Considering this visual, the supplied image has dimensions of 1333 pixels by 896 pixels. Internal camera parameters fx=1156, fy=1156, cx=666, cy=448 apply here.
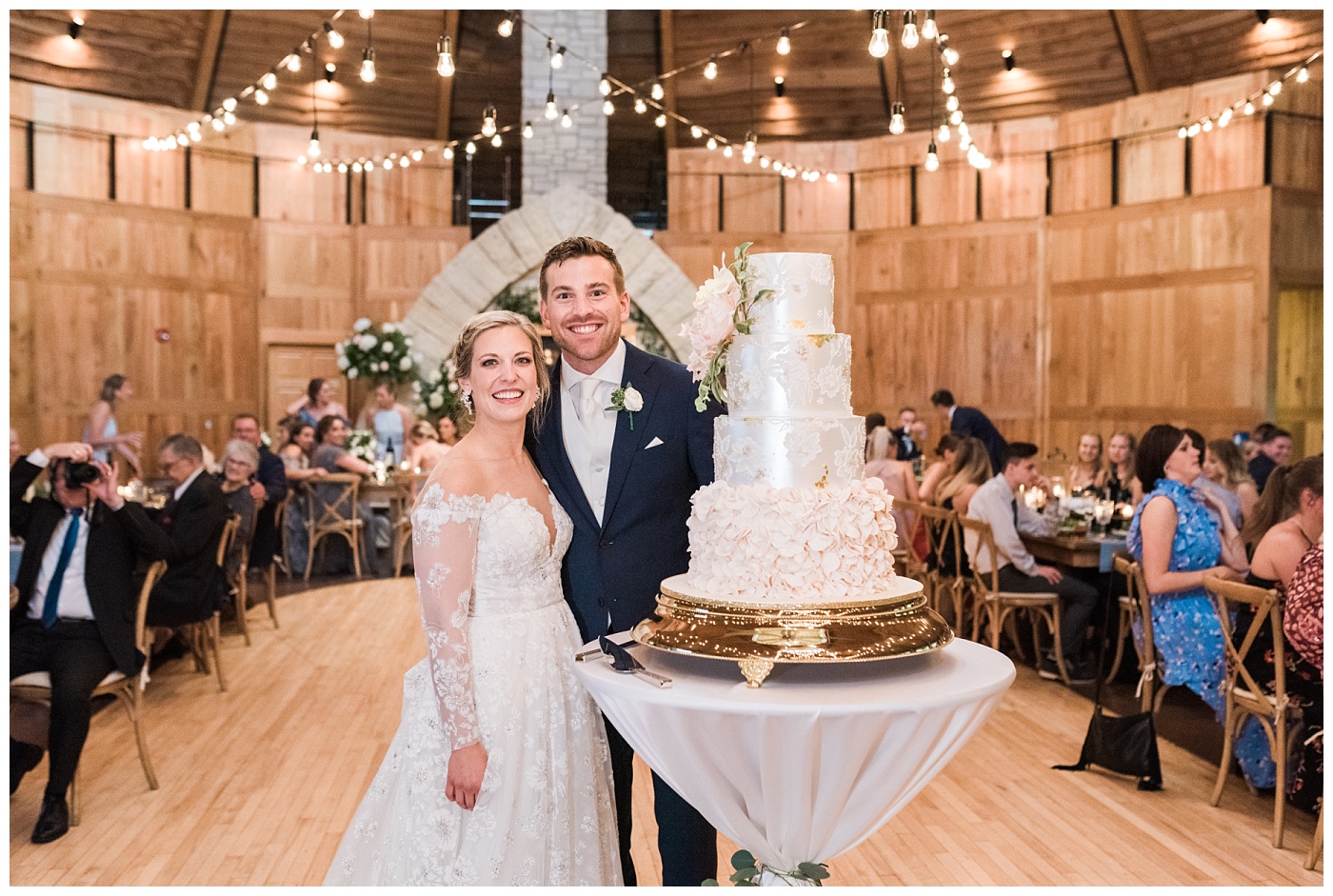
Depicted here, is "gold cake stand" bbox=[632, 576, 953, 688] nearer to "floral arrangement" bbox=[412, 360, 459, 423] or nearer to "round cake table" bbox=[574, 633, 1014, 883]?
"round cake table" bbox=[574, 633, 1014, 883]

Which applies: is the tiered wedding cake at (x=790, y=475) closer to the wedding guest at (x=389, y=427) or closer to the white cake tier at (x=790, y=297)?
the white cake tier at (x=790, y=297)

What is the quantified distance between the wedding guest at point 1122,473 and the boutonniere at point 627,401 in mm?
5434

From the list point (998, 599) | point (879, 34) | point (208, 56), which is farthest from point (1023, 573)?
point (208, 56)

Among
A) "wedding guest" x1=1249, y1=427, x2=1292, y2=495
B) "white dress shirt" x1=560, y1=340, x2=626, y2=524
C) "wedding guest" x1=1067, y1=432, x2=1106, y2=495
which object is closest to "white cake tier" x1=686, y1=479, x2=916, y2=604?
"white dress shirt" x1=560, y1=340, x2=626, y2=524

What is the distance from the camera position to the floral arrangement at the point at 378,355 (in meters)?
12.0

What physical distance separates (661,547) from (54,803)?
8.60 feet

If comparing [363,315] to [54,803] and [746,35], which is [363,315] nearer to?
[746,35]

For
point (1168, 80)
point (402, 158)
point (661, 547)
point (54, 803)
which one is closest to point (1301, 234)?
point (1168, 80)

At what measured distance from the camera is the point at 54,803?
405 centimetres

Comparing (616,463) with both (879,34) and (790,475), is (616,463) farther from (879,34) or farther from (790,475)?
(879,34)

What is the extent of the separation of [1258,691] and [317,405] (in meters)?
8.91

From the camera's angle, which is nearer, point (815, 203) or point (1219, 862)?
point (1219, 862)

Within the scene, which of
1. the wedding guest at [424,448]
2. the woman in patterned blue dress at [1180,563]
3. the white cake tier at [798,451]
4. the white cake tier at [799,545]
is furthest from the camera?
the wedding guest at [424,448]

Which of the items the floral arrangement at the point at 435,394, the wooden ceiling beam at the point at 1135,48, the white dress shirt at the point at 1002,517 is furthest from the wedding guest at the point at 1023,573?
the wooden ceiling beam at the point at 1135,48
